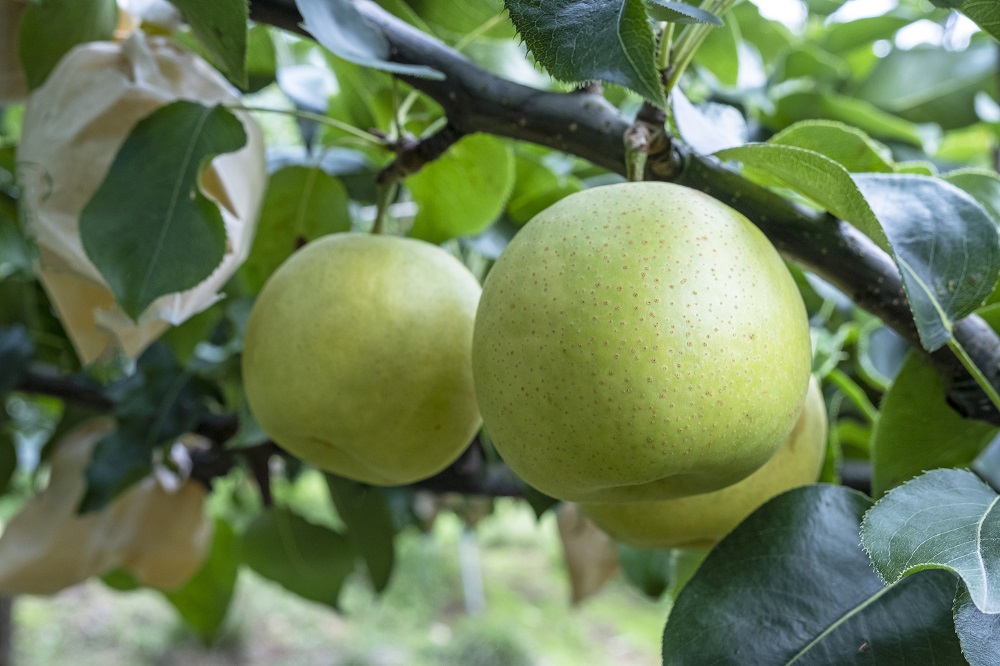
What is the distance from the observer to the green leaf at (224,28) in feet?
1.39

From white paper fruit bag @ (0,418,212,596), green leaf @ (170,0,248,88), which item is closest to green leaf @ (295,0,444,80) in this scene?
green leaf @ (170,0,248,88)

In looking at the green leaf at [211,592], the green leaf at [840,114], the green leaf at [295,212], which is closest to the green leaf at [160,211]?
the green leaf at [295,212]

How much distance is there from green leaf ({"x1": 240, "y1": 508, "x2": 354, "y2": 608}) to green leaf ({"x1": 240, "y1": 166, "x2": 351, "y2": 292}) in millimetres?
368

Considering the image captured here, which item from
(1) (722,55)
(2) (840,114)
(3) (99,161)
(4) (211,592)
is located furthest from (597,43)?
(4) (211,592)

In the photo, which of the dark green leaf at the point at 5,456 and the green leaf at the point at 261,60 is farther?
the dark green leaf at the point at 5,456

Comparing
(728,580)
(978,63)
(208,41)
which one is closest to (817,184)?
(728,580)

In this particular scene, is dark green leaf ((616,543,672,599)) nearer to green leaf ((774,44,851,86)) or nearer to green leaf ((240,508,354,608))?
green leaf ((240,508,354,608))

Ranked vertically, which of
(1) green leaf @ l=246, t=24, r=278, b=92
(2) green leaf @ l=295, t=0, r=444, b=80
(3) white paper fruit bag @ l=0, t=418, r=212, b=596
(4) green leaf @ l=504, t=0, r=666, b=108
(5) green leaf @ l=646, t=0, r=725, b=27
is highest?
(5) green leaf @ l=646, t=0, r=725, b=27

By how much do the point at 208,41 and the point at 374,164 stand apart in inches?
15.9

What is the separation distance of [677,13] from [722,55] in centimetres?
52

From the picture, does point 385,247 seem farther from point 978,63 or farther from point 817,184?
point 978,63

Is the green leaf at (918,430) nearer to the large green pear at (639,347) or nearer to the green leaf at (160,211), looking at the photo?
the large green pear at (639,347)

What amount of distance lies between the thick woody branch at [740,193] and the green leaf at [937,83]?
673 mm

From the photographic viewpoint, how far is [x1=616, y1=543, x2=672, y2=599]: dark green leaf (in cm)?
84
